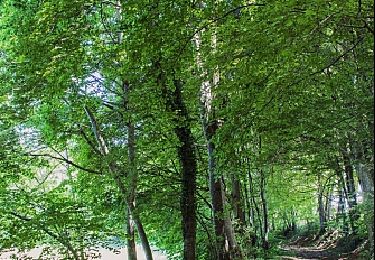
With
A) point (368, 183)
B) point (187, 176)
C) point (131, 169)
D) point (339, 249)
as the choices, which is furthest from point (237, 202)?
point (339, 249)

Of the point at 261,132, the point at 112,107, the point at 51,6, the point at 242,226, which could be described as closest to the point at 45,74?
the point at 51,6

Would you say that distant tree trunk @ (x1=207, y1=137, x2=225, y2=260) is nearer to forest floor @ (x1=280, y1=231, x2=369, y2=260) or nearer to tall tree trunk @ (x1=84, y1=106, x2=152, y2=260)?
tall tree trunk @ (x1=84, y1=106, x2=152, y2=260)

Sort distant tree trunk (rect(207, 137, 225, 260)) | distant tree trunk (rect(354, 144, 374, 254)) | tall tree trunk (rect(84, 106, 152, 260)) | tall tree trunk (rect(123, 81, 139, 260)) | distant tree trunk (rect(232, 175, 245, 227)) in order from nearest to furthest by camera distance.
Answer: distant tree trunk (rect(354, 144, 374, 254))
distant tree trunk (rect(207, 137, 225, 260))
tall tree trunk (rect(123, 81, 139, 260))
tall tree trunk (rect(84, 106, 152, 260))
distant tree trunk (rect(232, 175, 245, 227))

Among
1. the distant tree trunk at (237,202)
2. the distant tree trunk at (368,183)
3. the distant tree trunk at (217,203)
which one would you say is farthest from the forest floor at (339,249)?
the distant tree trunk at (368,183)

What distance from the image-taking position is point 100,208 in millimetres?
8945

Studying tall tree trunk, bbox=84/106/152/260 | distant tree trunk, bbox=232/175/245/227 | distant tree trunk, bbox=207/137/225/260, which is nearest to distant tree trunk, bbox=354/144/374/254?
distant tree trunk, bbox=207/137/225/260

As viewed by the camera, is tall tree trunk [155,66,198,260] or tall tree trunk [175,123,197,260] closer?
tall tree trunk [155,66,198,260]

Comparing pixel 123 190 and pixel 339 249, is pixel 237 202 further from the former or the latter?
pixel 339 249

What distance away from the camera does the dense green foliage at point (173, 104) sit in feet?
16.3

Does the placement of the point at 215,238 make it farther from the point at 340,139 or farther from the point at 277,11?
the point at 277,11

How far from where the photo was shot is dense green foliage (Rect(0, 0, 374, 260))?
4.97 metres

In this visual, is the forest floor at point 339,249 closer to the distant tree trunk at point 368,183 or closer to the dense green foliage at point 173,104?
the dense green foliage at point 173,104

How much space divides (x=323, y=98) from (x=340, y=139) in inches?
29.6

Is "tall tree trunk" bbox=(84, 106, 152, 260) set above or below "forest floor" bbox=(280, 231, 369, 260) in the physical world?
above
